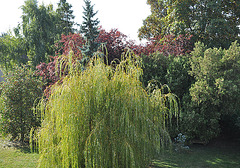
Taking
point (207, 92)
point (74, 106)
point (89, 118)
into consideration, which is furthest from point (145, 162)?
point (207, 92)

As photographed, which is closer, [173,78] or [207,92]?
[207,92]

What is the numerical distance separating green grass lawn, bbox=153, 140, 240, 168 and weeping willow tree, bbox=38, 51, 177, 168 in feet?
5.62

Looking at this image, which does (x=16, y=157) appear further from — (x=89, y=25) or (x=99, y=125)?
(x=89, y=25)

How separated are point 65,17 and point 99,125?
769 inches

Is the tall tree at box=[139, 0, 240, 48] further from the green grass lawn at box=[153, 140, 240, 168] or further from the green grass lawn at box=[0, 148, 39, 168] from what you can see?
the green grass lawn at box=[0, 148, 39, 168]

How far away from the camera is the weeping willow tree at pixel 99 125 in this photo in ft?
11.8

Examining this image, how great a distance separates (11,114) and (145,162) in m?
5.13

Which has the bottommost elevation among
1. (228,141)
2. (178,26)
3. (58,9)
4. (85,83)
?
(228,141)

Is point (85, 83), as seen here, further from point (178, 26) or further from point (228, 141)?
point (178, 26)

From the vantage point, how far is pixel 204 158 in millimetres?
6133

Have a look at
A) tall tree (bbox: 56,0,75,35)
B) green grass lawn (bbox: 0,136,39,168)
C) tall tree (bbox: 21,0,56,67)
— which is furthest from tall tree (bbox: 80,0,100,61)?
tall tree (bbox: 56,0,75,35)

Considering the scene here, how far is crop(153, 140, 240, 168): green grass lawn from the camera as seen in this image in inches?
219

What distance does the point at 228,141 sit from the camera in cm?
810

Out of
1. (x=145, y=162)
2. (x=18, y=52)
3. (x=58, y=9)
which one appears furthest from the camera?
(x=58, y=9)
